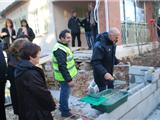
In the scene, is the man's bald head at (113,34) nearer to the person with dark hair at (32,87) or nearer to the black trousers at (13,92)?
the black trousers at (13,92)

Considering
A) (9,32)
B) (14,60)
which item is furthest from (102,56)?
(9,32)

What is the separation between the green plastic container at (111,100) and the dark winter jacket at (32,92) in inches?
58.3

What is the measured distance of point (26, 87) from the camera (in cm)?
404

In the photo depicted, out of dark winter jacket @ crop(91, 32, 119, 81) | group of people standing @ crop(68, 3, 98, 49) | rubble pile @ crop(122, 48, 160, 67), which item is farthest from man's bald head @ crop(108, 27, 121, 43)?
group of people standing @ crop(68, 3, 98, 49)

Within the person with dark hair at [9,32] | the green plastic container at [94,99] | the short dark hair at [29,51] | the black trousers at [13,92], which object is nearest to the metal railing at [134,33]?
the person with dark hair at [9,32]

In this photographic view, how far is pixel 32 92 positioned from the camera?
4023 millimetres

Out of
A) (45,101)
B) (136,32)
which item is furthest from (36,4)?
(45,101)

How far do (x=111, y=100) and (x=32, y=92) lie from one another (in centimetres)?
199

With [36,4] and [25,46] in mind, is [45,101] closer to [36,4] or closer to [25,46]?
[25,46]

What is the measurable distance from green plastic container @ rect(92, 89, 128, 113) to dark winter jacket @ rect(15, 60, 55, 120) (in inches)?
58.3

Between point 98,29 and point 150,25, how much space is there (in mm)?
5413

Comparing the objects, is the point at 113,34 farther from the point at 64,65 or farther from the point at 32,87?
the point at 32,87

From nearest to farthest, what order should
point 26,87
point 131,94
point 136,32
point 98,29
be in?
point 26,87
point 131,94
point 98,29
point 136,32

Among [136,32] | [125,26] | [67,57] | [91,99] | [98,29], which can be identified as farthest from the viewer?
[136,32]
